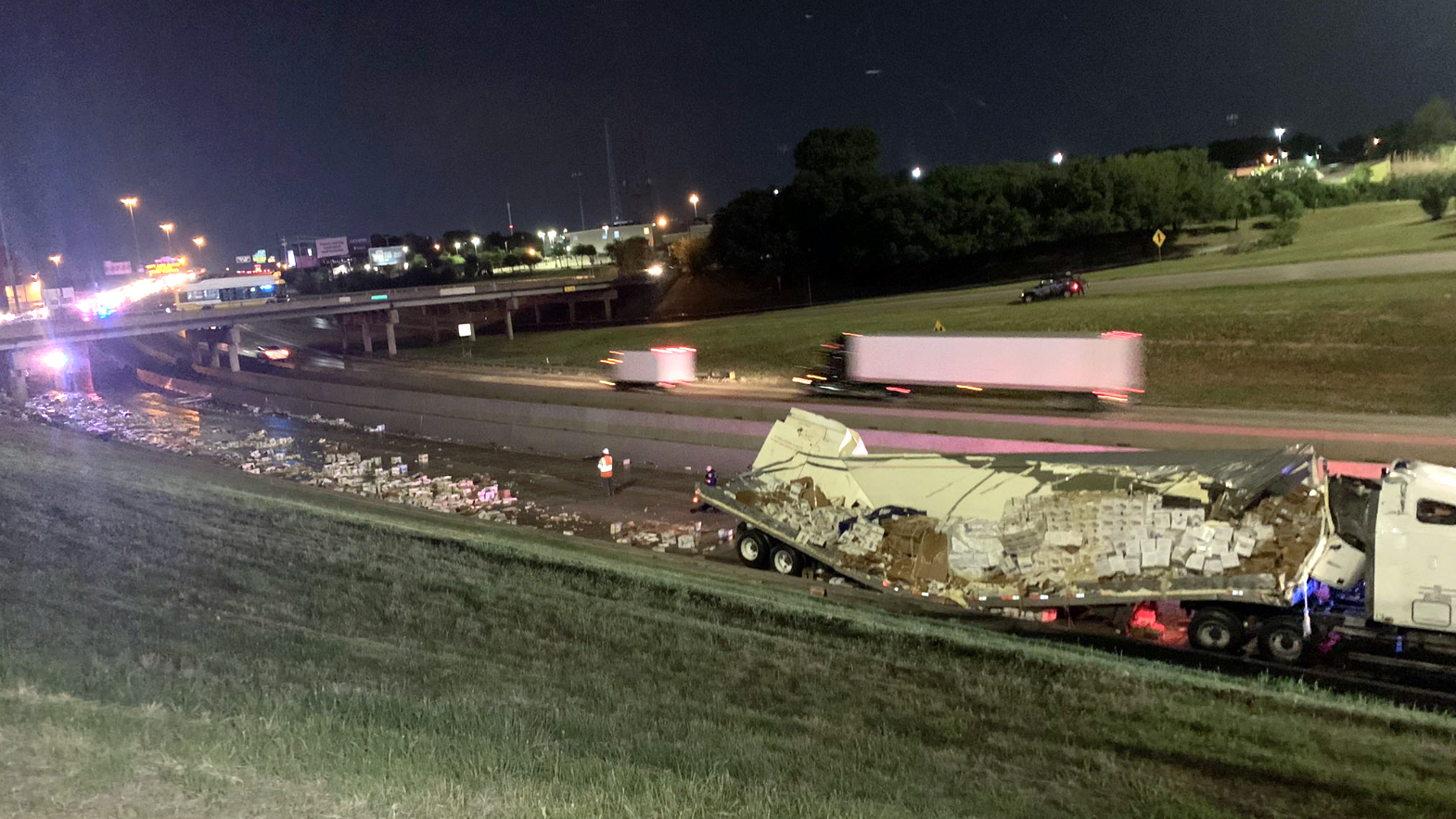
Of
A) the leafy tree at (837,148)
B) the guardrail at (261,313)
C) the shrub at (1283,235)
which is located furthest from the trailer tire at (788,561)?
the leafy tree at (837,148)

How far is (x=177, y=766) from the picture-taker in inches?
245

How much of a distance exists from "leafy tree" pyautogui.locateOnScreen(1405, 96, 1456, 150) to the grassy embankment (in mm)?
81536

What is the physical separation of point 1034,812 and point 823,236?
266 ft

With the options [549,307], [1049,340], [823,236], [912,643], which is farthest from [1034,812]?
[549,307]

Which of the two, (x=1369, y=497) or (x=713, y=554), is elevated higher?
(x=1369, y=497)

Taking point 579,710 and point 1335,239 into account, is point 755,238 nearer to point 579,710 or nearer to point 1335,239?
point 1335,239

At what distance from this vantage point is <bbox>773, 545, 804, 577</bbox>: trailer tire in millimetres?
18172

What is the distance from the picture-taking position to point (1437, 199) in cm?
5734

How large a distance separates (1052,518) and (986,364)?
59.9ft

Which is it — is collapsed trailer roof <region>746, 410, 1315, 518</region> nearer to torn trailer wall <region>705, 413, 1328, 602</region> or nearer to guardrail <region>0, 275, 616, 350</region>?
torn trailer wall <region>705, 413, 1328, 602</region>

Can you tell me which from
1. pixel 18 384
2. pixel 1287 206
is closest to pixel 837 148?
pixel 1287 206

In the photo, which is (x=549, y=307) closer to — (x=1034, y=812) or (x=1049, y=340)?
(x=1049, y=340)

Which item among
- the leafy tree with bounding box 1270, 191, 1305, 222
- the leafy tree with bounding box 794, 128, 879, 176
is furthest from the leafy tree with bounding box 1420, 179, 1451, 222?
the leafy tree with bounding box 794, 128, 879, 176

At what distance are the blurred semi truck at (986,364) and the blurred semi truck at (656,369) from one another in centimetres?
730
